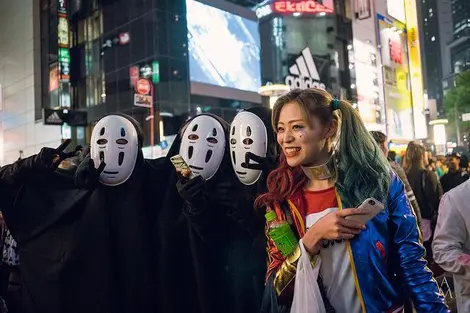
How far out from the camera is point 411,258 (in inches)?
67.4

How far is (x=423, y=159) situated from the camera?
5.54 meters

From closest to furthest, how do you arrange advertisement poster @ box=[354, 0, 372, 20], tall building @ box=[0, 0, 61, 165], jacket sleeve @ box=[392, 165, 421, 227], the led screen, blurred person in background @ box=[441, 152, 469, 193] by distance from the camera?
jacket sleeve @ box=[392, 165, 421, 227], blurred person in background @ box=[441, 152, 469, 193], the led screen, advertisement poster @ box=[354, 0, 372, 20], tall building @ box=[0, 0, 61, 165]

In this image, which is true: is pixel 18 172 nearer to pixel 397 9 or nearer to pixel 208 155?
pixel 208 155

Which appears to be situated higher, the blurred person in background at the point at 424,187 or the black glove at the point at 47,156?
the black glove at the point at 47,156

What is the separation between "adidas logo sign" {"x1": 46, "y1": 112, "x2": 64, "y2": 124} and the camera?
18.8 m

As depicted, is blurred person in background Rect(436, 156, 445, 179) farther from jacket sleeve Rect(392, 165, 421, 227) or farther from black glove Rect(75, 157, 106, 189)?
black glove Rect(75, 157, 106, 189)

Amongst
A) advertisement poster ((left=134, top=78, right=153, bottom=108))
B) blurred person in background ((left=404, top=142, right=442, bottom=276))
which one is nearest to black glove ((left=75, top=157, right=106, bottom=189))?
blurred person in background ((left=404, top=142, right=442, bottom=276))

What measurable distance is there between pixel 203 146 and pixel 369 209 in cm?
157

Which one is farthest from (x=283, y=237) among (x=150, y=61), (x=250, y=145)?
(x=150, y=61)

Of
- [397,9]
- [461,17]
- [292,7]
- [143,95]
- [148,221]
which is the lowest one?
[148,221]

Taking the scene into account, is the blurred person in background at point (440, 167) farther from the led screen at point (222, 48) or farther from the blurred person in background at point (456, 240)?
the led screen at point (222, 48)

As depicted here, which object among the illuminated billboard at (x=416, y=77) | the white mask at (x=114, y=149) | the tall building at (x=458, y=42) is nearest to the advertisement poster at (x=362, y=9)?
the illuminated billboard at (x=416, y=77)

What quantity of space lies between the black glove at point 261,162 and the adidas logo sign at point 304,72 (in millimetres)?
18171

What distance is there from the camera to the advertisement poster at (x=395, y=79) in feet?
80.7
